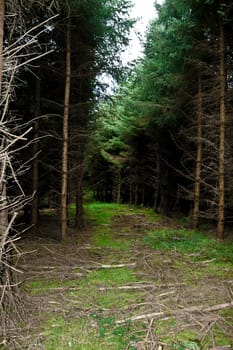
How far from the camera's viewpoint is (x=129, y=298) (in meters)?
4.98

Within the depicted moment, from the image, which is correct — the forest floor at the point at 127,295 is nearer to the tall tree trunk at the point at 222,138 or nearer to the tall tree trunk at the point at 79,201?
the tall tree trunk at the point at 222,138

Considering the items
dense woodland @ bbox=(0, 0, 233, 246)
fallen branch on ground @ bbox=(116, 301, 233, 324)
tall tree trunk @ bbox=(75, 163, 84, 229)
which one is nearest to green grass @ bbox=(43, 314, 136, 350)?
fallen branch on ground @ bbox=(116, 301, 233, 324)

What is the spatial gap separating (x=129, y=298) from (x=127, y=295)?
0.14 metres

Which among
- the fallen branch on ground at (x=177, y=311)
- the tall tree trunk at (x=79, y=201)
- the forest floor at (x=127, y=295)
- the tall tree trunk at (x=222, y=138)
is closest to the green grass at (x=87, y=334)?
the forest floor at (x=127, y=295)

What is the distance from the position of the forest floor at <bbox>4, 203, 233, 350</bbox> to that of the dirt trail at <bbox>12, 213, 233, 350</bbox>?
0.5 inches

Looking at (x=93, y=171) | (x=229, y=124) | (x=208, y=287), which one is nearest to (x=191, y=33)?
(x=229, y=124)

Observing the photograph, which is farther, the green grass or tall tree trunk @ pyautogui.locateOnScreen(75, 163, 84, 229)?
tall tree trunk @ pyautogui.locateOnScreen(75, 163, 84, 229)

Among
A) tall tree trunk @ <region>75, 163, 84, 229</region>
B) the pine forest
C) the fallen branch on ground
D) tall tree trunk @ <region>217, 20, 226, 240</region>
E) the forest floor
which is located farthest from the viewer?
tall tree trunk @ <region>75, 163, 84, 229</region>

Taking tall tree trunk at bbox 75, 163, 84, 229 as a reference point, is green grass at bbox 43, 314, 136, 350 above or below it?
below

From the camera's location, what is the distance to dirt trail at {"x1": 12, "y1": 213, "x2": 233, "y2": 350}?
3.70 metres

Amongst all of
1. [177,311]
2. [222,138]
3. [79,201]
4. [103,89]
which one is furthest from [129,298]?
[103,89]

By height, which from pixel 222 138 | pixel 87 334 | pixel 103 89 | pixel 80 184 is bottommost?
pixel 87 334

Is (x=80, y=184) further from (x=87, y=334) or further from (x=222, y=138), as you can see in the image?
(x=87, y=334)

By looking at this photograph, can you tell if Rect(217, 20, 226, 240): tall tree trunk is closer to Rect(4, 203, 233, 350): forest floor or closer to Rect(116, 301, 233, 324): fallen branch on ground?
Rect(4, 203, 233, 350): forest floor
